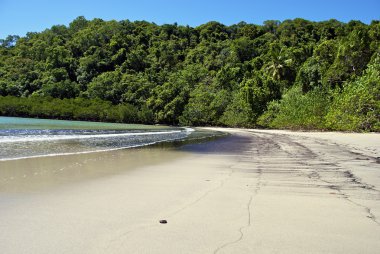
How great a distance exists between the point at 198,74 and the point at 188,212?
9085 cm

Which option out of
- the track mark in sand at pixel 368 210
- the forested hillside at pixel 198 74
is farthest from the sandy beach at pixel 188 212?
the forested hillside at pixel 198 74

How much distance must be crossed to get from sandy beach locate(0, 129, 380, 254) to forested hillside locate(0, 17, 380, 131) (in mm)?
30105

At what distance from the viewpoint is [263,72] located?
2923 inches

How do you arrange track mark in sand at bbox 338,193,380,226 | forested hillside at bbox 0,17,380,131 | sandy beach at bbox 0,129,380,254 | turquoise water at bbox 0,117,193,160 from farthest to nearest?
1. forested hillside at bbox 0,17,380,131
2. turquoise water at bbox 0,117,193,160
3. track mark in sand at bbox 338,193,380,226
4. sandy beach at bbox 0,129,380,254

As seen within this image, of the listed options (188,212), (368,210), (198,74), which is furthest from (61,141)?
(198,74)

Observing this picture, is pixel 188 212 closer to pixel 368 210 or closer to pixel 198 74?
pixel 368 210

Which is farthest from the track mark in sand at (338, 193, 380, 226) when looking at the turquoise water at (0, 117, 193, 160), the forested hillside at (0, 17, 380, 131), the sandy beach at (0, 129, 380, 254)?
the forested hillside at (0, 17, 380, 131)

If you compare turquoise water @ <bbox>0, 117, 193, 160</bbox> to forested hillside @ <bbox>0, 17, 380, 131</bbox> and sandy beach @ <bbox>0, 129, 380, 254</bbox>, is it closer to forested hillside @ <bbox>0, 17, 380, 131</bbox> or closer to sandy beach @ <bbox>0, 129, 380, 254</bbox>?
sandy beach @ <bbox>0, 129, 380, 254</bbox>

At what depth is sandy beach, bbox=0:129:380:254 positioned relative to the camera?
3881 mm

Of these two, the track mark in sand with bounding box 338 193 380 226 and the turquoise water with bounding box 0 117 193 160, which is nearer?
the track mark in sand with bounding box 338 193 380 226

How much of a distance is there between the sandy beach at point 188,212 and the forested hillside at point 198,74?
3010cm

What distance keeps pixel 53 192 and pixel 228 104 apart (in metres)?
68.5

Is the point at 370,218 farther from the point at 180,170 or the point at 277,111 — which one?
the point at 277,111

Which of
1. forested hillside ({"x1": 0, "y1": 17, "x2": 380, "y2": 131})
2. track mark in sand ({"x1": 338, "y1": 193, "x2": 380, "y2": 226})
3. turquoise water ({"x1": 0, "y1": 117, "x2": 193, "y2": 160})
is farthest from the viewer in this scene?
forested hillside ({"x1": 0, "y1": 17, "x2": 380, "y2": 131})
